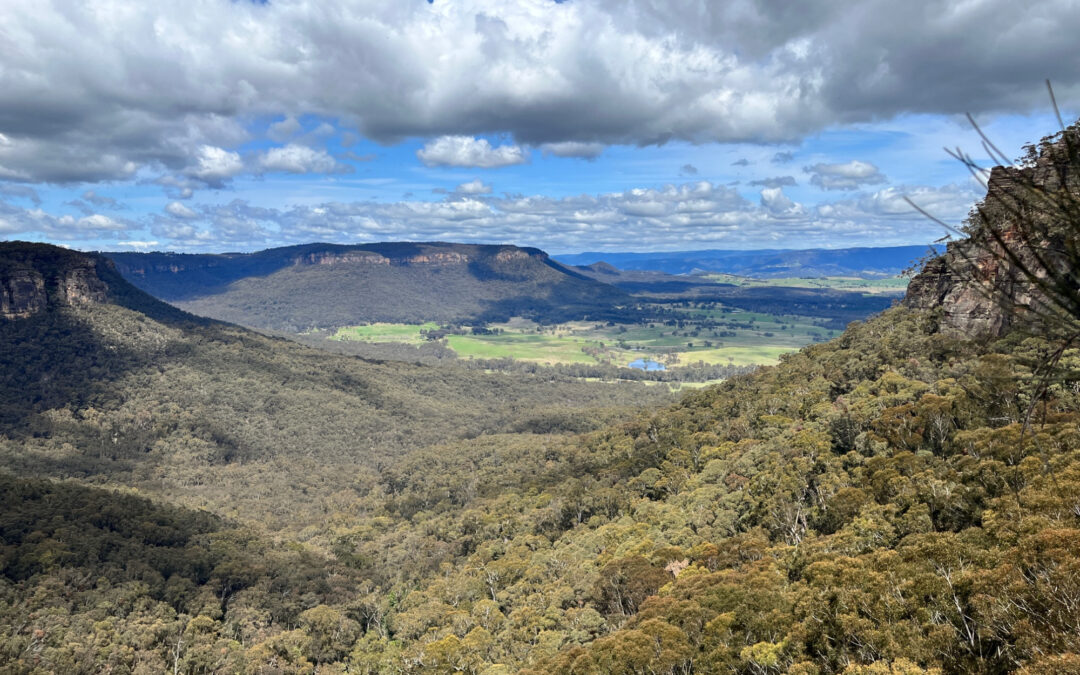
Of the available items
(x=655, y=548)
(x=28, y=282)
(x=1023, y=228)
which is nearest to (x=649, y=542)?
(x=655, y=548)

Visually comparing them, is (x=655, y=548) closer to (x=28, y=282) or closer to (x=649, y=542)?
(x=649, y=542)

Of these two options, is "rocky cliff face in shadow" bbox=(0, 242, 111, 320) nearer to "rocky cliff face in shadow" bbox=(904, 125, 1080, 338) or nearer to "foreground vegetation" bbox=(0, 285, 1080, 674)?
"foreground vegetation" bbox=(0, 285, 1080, 674)

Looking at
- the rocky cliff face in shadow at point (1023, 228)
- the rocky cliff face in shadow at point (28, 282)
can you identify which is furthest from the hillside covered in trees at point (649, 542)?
the rocky cliff face in shadow at point (28, 282)

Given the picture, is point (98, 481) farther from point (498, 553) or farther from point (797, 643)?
point (797, 643)

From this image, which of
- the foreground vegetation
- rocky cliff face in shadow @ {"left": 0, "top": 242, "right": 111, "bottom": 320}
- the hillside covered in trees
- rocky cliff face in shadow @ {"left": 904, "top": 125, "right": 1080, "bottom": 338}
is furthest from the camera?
rocky cliff face in shadow @ {"left": 0, "top": 242, "right": 111, "bottom": 320}

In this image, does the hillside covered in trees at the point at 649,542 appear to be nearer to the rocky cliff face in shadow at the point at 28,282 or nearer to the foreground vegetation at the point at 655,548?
the foreground vegetation at the point at 655,548

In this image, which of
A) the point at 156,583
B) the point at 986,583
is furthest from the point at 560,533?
the point at 986,583

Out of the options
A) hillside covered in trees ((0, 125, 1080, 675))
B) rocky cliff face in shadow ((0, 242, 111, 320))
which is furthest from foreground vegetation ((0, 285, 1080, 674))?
rocky cliff face in shadow ((0, 242, 111, 320))

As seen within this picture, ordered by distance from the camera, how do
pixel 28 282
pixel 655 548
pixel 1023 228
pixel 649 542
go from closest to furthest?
pixel 1023 228
pixel 655 548
pixel 649 542
pixel 28 282
